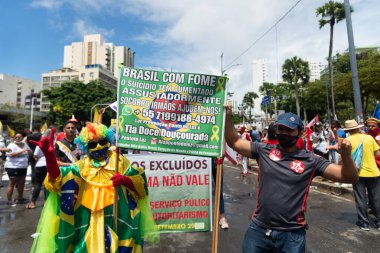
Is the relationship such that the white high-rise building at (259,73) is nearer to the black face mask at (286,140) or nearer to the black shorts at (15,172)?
the black shorts at (15,172)

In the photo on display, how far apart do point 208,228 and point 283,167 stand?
2701mm

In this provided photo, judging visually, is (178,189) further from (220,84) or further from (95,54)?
(95,54)

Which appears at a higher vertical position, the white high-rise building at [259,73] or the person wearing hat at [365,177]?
the white high-rise building at [259,73]

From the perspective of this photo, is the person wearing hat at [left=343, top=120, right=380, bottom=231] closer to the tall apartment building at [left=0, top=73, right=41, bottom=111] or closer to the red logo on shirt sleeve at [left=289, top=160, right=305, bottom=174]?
the red logo on shirt sleeve at [left=289, top=160, right=305, bottom=174]

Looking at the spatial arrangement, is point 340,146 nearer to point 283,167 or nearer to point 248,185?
point 283,167

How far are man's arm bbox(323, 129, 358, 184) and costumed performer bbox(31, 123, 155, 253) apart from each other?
1796 millimetres

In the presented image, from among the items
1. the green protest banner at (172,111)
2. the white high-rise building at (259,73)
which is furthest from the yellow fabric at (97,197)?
the white high-rise building at (259,73)

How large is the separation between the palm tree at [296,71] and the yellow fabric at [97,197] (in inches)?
1872

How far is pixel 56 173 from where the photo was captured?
292 cm

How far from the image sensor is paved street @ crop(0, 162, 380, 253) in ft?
15.4

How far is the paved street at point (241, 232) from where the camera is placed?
4703 millimetres

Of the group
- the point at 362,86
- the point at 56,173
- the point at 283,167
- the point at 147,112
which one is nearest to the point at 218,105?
the point at 147,112

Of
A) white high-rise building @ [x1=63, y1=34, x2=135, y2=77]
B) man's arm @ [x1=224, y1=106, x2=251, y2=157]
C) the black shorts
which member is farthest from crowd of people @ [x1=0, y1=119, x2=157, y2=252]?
white high-rise building @ [x1=63, y1=34, x2=135, y2=77]

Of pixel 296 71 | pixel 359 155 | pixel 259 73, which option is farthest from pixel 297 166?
pixel 259 73
